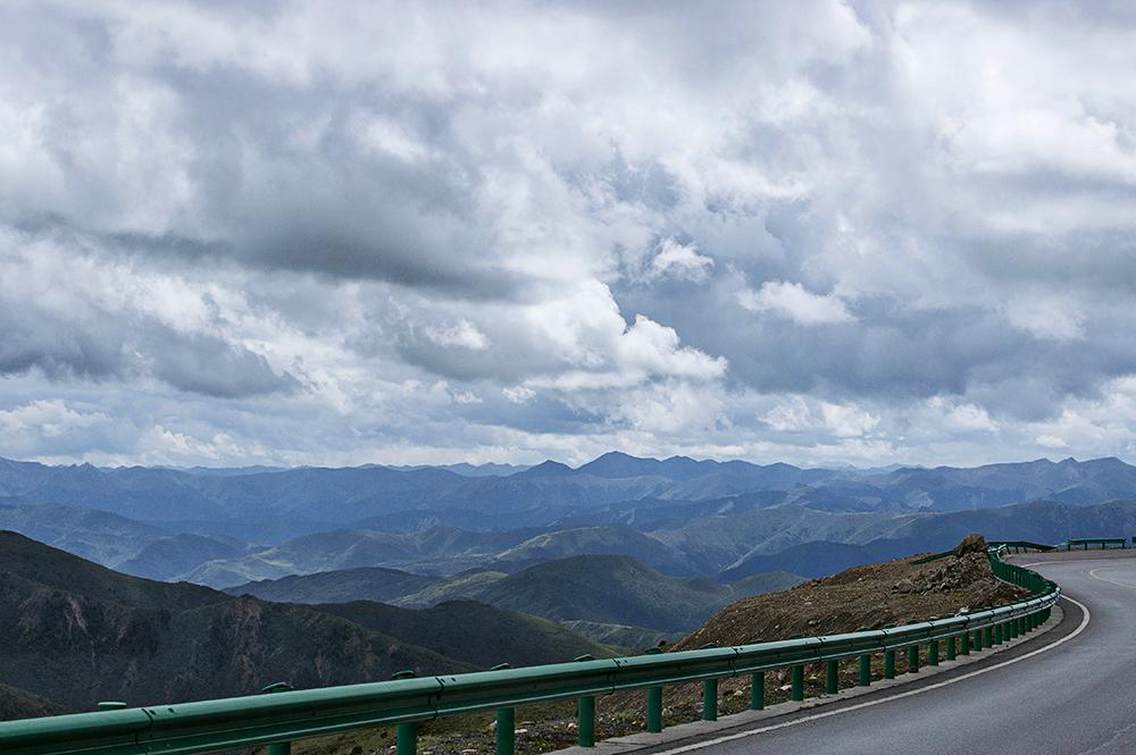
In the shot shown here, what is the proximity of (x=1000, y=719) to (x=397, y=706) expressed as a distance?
7593 millimetres

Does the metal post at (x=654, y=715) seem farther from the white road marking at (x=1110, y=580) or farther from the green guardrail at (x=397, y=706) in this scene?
the white road marking at (x=1110, y=580)

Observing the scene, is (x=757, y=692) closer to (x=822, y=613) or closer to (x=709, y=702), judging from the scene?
(x=709, y=702)

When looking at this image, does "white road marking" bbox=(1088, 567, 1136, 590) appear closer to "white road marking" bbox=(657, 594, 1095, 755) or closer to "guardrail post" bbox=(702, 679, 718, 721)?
"white road marking" bbox=(657, 594, 1095, 755)

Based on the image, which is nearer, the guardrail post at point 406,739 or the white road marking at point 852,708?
the guardrail post at point 406,739

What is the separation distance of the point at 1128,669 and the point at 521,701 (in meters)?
13.1

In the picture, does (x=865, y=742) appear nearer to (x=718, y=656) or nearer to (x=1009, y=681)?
(x=718, y=656)

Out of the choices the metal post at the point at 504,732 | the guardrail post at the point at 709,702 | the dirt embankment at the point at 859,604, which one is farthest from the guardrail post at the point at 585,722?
the dirt embankment at the point at 859,604

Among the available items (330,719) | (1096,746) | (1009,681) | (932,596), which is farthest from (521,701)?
(932,596)

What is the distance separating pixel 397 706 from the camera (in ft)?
31.4

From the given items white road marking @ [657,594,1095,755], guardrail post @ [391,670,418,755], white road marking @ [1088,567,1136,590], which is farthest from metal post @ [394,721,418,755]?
white road marking @ [1088,567,1136,590]

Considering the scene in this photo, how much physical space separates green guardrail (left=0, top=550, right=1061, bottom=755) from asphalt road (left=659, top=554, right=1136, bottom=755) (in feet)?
3.06

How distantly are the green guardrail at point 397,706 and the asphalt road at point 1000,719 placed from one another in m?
0.93

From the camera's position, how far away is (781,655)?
15.5 metres

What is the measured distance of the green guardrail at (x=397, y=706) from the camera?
734cm
